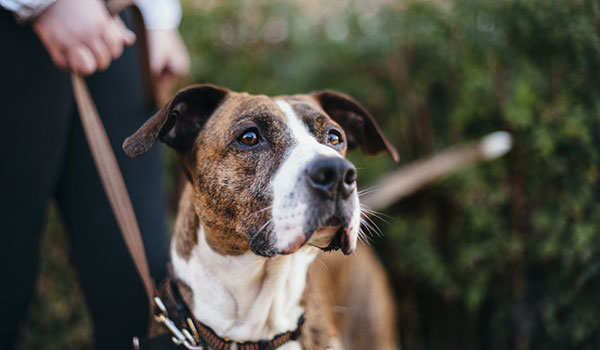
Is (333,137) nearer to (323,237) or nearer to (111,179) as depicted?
(323,237)

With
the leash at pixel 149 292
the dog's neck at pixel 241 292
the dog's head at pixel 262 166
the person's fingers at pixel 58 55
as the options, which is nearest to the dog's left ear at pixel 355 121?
Result: the dog's head at pixel 262 166

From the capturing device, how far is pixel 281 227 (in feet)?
5.04

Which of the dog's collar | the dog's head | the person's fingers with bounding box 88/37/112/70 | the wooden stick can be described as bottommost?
the wooden stick

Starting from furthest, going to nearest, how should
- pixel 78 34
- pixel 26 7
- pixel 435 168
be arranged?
pixel 435 168
pixel 78 34
pixel 26 7

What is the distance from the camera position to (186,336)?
5.77 ft

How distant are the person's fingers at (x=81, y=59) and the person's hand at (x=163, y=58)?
23.7 inches

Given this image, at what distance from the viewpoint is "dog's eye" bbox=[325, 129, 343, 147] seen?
6.43 feet

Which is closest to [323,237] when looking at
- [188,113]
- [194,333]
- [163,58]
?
[194,333]

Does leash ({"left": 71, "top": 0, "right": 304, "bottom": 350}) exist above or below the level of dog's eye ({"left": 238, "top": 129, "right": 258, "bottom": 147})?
below

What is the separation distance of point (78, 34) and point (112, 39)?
12cm

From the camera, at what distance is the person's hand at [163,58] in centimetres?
240

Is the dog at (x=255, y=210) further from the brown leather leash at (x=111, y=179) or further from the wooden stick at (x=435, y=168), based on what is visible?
the wooden stick at (x=435, y=168)

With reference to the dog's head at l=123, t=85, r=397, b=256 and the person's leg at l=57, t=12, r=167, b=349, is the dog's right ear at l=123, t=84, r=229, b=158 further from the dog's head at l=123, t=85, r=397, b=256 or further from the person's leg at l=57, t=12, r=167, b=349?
the person's leg at l=57, t=12, r=167, b=349

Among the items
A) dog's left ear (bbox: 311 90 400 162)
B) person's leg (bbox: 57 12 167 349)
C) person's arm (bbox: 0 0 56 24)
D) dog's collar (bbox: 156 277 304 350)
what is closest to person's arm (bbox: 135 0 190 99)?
person's leg (bbox: 57 12 167 349)
